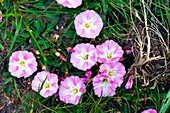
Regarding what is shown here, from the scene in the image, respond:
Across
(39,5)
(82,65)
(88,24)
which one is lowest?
(82,65)

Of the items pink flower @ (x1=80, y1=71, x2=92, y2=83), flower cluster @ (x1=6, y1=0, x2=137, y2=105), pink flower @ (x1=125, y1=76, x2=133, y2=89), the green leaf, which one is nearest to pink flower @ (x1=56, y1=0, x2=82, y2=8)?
flower cluster @ (x1=6, y1=0, x2=137, y2=105)

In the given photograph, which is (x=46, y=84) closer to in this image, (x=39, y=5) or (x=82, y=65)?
(x=82, y=65)

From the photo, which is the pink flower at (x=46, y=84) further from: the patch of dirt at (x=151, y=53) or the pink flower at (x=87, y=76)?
the patch of dirt at (x=151, y=53)

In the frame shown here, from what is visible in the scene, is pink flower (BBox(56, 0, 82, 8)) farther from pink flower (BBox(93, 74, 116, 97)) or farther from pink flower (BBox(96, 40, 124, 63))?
pink flower (BBox(93, 74, 116, 97))

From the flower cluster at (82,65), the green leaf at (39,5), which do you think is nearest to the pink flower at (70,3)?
the flower cluster at (82,65)

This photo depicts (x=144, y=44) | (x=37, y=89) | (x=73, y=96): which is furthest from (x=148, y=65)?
(x=37, y=89)

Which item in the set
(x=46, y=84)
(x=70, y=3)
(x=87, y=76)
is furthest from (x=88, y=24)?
(x=46, y=84)
